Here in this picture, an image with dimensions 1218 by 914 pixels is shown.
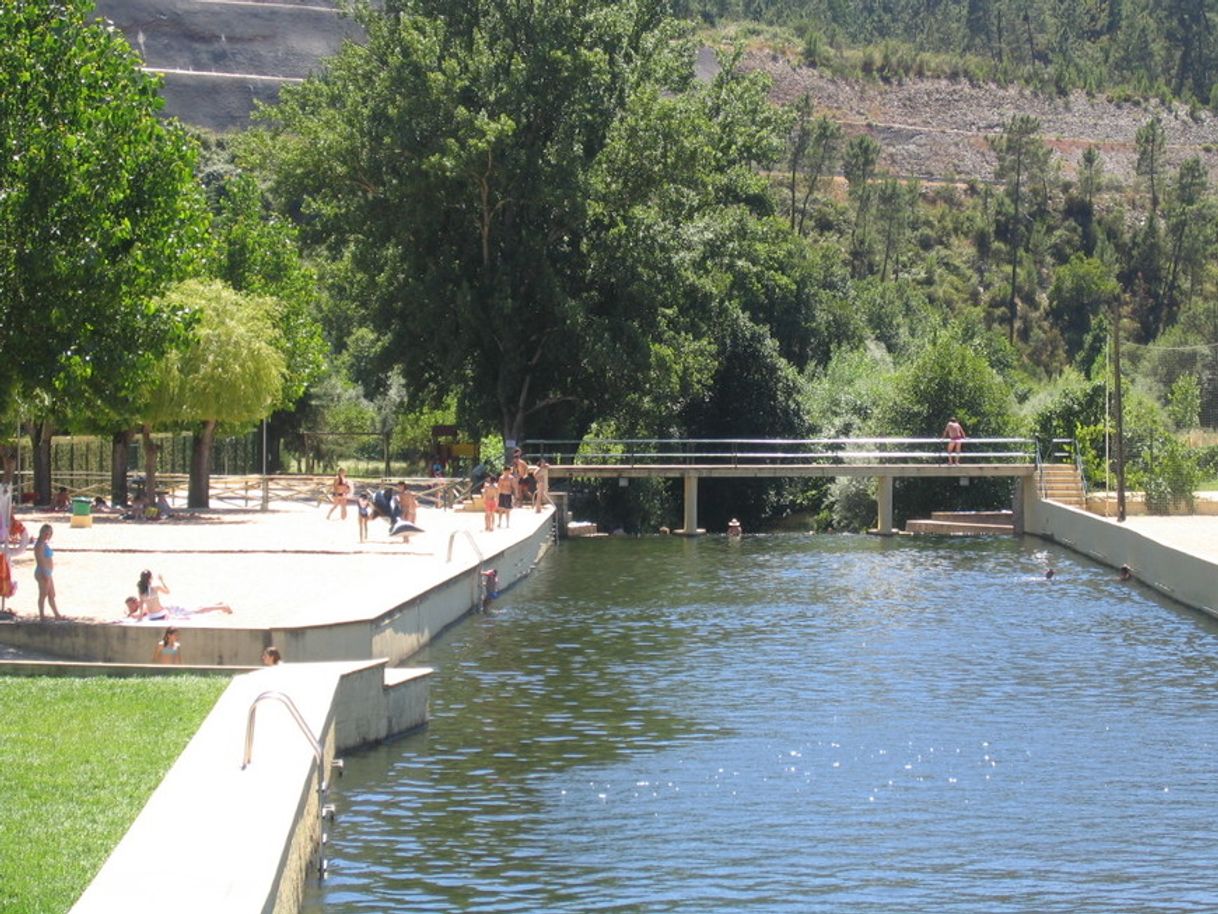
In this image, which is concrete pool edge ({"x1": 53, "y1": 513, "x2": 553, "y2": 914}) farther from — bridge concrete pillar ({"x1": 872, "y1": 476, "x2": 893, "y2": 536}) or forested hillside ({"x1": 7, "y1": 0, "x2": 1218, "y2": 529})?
bridge concrete pillar ({"x1": 872, "y1": 476, "x2": 893, "y2": 536})

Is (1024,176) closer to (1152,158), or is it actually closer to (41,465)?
(1152,158)

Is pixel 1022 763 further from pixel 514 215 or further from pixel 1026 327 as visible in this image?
pixel 1026 327

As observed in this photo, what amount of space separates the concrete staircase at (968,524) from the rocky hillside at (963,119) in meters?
104

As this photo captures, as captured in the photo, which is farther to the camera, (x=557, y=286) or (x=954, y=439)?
(x=557, y=286)

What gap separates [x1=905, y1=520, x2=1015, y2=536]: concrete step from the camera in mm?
54844

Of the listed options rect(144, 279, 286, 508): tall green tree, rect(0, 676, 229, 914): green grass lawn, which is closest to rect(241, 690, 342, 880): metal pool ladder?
rect(0, 676, 229, 914): green grass lawn

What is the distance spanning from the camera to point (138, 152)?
2602 centimetres

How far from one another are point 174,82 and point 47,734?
135975 millimetres

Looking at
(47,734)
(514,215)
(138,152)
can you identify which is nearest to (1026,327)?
(514,215)

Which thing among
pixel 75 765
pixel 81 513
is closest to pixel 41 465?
pixel 81 513

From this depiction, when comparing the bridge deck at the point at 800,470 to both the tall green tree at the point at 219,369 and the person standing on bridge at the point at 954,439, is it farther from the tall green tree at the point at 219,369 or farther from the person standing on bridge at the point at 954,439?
the tall green tree at the point at 219,369

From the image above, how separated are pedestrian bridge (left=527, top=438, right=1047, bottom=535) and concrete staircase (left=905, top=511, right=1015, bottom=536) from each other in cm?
110

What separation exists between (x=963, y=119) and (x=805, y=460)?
11276cm

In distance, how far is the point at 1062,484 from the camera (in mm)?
53562
